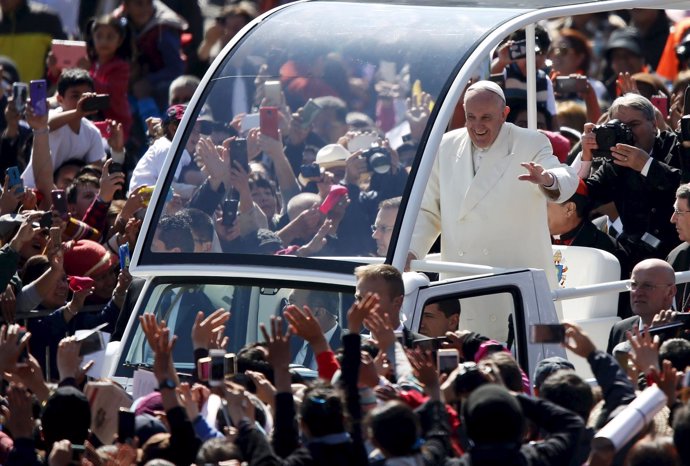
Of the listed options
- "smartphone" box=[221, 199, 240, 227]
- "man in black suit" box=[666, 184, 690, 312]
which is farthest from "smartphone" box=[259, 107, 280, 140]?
"man in black suit" box=[666, 184, 690, 312]

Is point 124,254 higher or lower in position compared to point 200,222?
lower

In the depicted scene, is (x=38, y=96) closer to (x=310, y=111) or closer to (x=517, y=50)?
(x=310, y=111)

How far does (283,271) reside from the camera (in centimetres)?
797

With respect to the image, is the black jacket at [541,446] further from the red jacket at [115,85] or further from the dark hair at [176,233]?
the red jacket at [115,85]

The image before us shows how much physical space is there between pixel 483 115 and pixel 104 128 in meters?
4.24

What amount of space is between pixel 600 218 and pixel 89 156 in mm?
3740

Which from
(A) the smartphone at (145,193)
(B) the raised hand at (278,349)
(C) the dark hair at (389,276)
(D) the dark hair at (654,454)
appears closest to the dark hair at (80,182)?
(A) the smartphone at (145,193)

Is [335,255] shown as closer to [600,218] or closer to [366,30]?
[366,30]

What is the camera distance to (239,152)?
854cm

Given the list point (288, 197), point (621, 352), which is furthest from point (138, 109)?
point (621, 352)

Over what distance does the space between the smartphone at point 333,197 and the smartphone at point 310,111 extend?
0.48m

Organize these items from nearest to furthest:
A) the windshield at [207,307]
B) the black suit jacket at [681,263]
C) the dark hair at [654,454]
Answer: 1. the dark hair at [654,454]
2. the windshield at [207,307]
3. the black suit jacket at [681,263]

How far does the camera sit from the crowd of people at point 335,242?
6.00m

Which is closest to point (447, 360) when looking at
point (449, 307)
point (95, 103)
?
point (449, 307)
